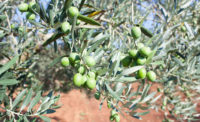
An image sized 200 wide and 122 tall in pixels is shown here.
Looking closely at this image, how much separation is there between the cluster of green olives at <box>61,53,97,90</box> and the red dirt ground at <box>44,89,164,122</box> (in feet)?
18.3

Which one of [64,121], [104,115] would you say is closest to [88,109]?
[104,115]

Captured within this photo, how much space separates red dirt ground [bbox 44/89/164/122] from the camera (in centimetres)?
646

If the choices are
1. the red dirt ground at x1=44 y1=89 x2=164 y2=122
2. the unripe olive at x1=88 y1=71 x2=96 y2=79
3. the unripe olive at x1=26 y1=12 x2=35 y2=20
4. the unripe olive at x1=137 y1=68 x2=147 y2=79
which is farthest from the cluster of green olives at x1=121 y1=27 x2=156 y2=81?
the red dirt ground at x1=44 y1=89 x2=164 y2=122

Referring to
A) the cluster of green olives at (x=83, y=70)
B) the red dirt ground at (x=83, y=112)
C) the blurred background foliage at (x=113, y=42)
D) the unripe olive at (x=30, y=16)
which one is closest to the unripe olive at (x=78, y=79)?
the cluster of green olives at (x=83, y=70)

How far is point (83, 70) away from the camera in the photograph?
86cm

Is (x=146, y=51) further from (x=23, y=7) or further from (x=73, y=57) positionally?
(x=23, y=7)

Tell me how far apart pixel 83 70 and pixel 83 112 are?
6900 millimetres

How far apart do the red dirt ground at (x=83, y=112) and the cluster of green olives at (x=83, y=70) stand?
5581 millimetres

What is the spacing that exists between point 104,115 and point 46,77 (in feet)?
11.3

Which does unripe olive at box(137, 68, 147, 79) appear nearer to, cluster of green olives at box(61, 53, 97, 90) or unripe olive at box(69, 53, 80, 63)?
cluster of green olives at box(61, 53, 97, 90)

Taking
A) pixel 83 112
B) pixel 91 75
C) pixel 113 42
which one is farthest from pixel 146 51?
pixel 83 112

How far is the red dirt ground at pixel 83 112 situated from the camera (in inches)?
255

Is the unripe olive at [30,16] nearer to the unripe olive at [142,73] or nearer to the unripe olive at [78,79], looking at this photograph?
the unripe olive at [78,79]

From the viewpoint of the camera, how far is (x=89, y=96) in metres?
8.70
